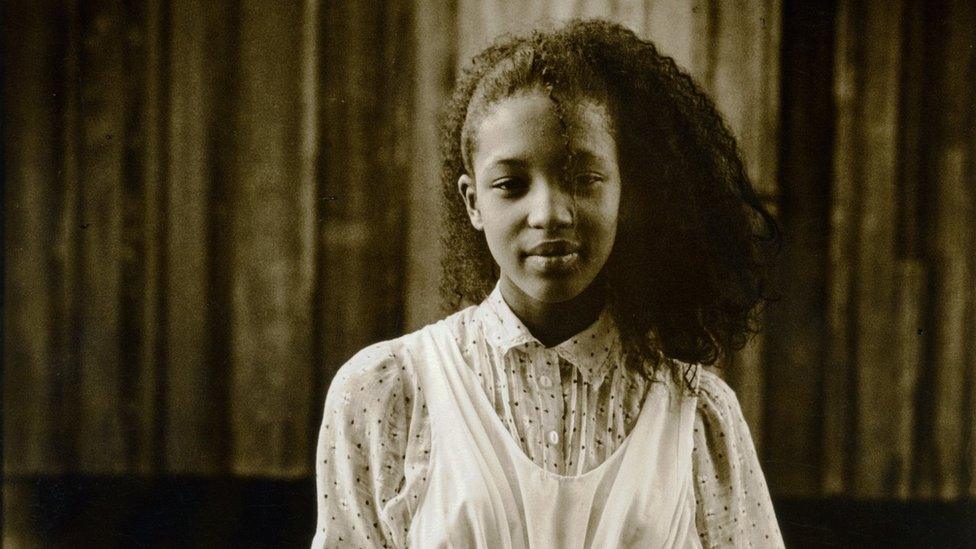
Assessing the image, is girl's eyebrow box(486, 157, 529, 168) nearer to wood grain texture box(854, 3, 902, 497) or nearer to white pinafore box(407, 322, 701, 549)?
white pinafore box(407, 322, 701, 549)

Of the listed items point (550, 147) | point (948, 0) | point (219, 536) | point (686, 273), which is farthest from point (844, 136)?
point (219, 536)

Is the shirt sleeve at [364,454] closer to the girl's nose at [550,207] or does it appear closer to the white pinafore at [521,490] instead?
the white pinafore at [521,490]

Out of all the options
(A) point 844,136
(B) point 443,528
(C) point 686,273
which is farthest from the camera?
(A) point 844,136

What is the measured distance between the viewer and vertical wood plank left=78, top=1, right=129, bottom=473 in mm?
1463

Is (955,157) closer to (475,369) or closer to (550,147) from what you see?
(550,147)

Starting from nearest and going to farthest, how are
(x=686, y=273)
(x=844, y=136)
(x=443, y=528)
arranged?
(x=443, y=528)
(x=686, y=273)
(x=844, y=136)

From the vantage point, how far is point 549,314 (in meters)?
1.19

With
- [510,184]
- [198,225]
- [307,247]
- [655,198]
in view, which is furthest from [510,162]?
[198,225]

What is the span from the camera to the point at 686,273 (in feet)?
A: 4.22

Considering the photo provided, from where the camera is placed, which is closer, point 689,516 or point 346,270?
point 689,516

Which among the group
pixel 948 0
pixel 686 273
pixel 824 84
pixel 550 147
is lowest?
pixel 686 273

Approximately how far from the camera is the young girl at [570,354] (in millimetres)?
1107

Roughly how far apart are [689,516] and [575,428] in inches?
7.9

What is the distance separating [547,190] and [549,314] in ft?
0.62
